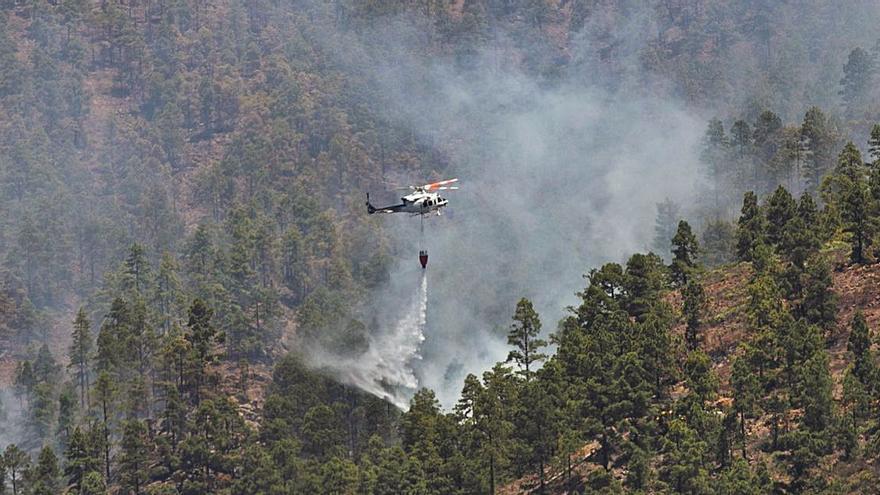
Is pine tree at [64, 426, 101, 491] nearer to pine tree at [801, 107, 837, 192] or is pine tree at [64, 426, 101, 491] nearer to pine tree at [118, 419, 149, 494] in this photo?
pine tree at [118, 419, 149, 494]

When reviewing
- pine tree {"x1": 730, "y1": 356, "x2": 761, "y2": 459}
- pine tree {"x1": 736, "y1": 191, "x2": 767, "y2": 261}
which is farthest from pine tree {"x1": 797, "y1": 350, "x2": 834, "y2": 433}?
pine tree {"x1": 736, "y1": 191, "x2": 767, "y2": 261}

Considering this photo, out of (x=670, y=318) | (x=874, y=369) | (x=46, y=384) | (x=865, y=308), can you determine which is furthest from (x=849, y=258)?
(x=46, y=384)

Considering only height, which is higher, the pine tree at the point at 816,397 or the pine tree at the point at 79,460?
the pine tree at the point at 79,460

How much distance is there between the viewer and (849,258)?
119 m

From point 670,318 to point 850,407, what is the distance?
18670mm

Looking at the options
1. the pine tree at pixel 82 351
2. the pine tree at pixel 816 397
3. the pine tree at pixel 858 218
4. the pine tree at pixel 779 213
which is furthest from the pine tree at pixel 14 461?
the pine tree at pixel 816 397

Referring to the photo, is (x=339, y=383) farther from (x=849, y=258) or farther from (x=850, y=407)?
(x=850, y=407)

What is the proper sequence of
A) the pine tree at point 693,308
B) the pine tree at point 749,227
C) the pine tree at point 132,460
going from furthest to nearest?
Result: 1. the pine tree at point 132,460
2. the pine tree at point 749,227
3. the pine tree at point 693,308

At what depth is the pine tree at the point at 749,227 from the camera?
422 feet

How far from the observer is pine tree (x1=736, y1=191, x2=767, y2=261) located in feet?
422

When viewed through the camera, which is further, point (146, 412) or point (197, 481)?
point (146, 412)

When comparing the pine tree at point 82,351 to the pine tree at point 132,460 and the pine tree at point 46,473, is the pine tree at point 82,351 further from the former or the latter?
the pine tree at point 46,473

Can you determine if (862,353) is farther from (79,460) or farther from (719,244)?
(79,460)

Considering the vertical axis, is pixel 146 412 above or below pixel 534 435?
above
